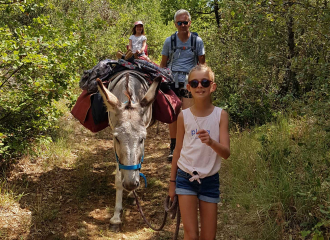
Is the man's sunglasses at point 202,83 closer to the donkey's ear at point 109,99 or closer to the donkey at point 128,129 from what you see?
the donkey at point 128,129

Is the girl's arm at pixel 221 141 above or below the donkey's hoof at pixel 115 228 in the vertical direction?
above

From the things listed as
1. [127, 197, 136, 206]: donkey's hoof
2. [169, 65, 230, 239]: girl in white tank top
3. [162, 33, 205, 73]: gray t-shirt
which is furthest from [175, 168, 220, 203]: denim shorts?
[162, 33, 205, 73]: gray t-shirt

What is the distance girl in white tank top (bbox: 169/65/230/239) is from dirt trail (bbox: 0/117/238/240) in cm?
132

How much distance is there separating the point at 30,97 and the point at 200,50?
9.00 ft

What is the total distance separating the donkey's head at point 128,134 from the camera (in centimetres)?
316

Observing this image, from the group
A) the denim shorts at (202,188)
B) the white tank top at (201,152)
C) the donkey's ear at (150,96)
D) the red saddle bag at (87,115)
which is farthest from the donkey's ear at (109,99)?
the denim shorts at (202,188)

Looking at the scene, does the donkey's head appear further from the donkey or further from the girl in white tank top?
the girl in white tank top

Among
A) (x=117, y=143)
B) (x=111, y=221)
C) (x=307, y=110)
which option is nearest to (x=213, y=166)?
(x=117, y=143)

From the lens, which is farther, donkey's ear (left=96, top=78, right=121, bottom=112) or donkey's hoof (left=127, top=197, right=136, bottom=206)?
donkey's hoof (left=127, top=197, right=136, bottom=206)

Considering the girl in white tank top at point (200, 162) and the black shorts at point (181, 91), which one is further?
the black shorts at point (181, 91)

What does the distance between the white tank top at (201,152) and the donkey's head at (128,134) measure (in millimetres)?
816

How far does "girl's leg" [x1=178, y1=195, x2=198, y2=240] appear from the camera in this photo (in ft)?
7.61

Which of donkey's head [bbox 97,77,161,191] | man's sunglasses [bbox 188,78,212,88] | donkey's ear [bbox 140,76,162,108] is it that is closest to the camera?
man's sunglasses [bbox 188,78,212,88]

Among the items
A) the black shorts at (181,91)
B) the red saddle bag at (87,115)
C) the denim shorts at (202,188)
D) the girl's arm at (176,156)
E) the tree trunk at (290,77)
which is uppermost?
the tree trunk at (290,77)
